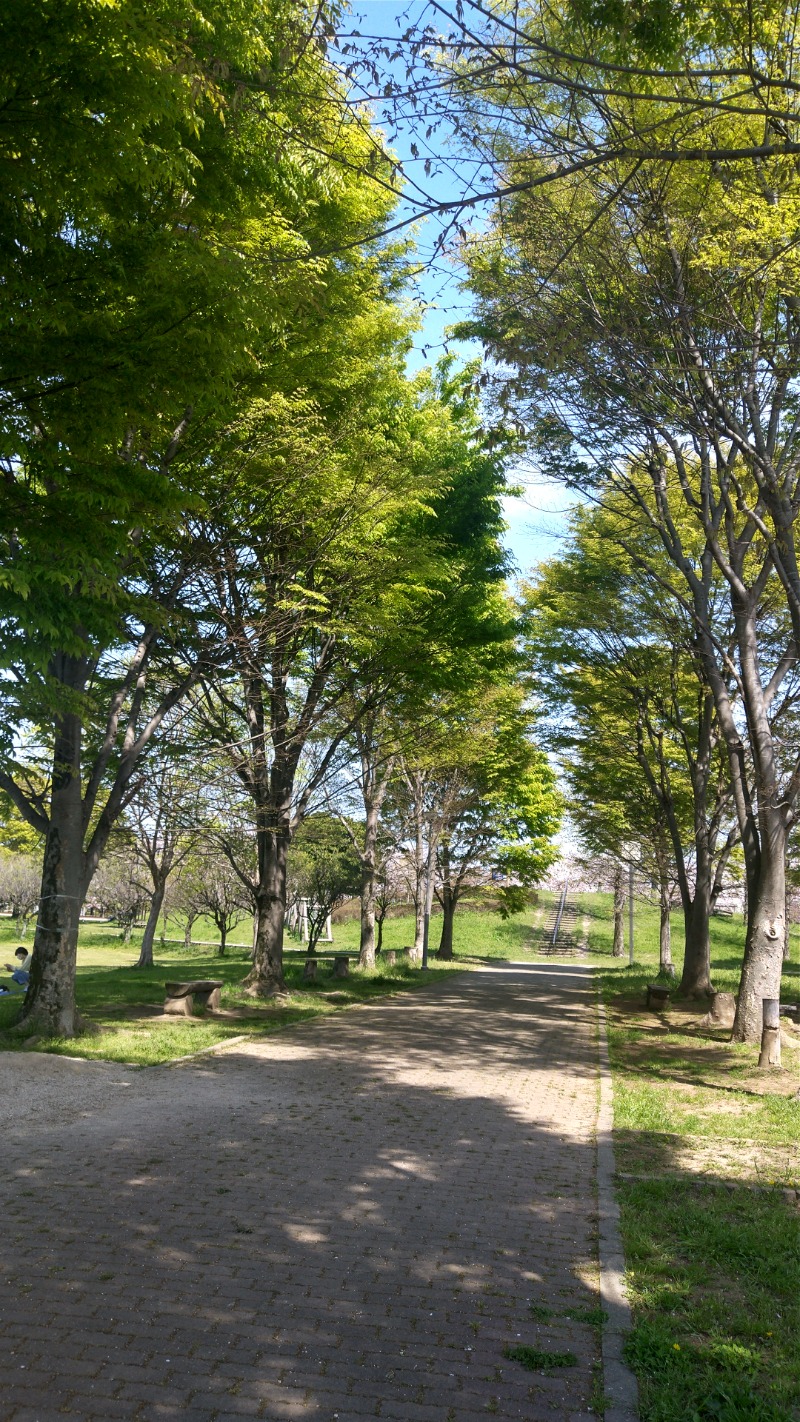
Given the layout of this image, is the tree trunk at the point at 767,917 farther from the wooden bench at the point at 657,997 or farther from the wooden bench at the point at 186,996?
the wooden bench at the point at 186,996

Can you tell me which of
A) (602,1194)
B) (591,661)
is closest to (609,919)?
(591,661)

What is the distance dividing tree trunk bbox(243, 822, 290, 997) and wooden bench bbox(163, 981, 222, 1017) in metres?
2.46

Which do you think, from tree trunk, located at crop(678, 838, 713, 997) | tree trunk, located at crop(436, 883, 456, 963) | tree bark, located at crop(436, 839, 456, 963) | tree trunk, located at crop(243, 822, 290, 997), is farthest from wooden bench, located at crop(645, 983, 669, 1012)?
tree trunk, located at crop(436, 883, 456, 963)

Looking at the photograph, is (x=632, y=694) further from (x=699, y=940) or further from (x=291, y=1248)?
(x=291, y=1248)

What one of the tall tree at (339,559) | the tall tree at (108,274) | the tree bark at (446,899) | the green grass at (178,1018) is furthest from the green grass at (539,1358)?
the tree bark at (446,899)

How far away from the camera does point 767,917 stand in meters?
12.4

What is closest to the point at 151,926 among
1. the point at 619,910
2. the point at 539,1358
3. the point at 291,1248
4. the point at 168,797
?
the point at 168,797

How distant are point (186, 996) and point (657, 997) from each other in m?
8.55

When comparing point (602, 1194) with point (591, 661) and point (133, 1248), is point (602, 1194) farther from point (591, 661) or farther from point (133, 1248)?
point (591, 661)

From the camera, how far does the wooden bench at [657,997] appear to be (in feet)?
58.0

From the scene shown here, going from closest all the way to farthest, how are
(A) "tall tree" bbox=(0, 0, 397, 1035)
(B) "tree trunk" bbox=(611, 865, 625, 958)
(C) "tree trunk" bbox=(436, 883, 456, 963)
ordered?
1. (A) "tall tree" bbox=(0, 0, 397, 1035)
2. (C) "tree trunk" bbox=(436, 883, 456, 963)
3. (B) "tree trunk" bbox=(611, 865, 625, 958)

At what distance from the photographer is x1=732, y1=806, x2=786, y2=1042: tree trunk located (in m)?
12.3

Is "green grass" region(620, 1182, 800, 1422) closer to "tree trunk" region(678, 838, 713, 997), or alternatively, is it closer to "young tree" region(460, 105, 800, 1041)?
"young tree" region(460, 105, 800, 1041)

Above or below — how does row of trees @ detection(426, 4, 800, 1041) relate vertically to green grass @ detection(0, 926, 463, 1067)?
above
